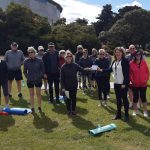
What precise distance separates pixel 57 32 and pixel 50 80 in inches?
2134

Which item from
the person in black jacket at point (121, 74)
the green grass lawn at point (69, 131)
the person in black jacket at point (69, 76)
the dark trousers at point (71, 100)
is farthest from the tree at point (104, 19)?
the person in black jacket at point (121, 74)

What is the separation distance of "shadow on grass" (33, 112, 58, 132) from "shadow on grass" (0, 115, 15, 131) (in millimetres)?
666

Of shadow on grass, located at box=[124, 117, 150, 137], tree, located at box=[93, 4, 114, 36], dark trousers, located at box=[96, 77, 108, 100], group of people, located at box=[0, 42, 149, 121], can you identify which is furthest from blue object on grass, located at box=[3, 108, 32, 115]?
tree, located at box=[93, 4, 114, 36]

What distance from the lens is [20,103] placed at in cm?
1475

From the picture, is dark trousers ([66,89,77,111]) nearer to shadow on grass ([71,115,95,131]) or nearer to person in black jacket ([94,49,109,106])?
shadow on grass ([71,115,95,131])

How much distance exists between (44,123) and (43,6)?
111449 millimetres

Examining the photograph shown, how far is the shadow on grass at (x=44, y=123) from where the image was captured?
1107 cm

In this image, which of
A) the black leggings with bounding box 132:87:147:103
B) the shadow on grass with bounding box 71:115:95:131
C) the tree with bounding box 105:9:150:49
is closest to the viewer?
the shadow on grass with bounding box 71:115:95:131

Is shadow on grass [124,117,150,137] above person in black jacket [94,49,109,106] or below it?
below

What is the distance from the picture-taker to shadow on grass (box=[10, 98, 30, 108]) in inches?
565

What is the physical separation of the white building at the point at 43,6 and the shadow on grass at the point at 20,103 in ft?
316

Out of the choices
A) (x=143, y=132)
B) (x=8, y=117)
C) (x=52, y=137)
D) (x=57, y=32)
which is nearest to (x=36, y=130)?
(x=52, y=137)

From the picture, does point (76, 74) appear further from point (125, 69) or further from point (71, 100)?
point (125, 69)

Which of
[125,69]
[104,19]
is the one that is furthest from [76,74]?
[104,19]
